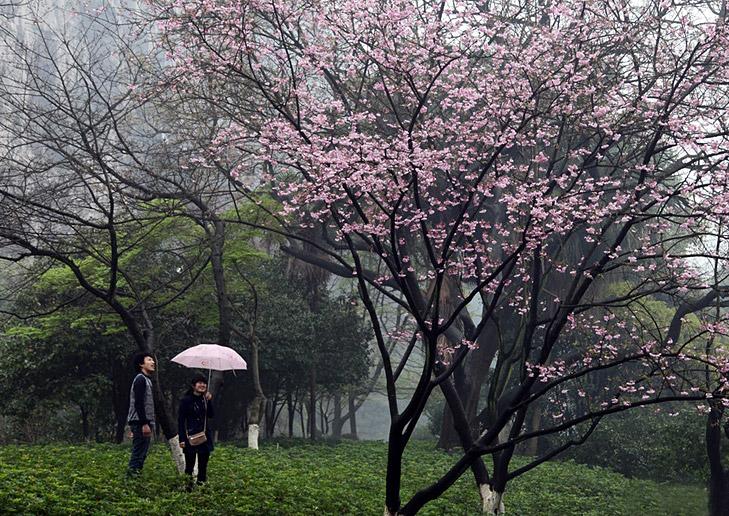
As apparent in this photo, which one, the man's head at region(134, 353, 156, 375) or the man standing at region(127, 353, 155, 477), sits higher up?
the man's head at region(134, 353, 156, 375)

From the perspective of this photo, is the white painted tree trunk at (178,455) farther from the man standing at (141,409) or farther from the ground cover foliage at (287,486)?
the man standing at (141,409)

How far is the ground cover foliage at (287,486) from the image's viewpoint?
29.9 ft

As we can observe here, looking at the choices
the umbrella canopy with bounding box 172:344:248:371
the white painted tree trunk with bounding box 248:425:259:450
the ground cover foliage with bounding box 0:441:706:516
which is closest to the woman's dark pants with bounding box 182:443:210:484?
the ground cover foliage with bounding box 0:441:706:516

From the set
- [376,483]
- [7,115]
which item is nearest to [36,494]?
[7,115]

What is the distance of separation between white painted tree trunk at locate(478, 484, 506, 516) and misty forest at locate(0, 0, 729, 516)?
0.17ft

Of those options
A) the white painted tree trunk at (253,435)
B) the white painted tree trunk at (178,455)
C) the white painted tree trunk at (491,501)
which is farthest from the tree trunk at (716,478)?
the white painted tree trunk at (253,435)

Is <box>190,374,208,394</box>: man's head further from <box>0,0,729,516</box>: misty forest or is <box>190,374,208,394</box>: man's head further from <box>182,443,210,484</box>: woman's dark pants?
<box>182,443,210,484</box>: woman's dark pants

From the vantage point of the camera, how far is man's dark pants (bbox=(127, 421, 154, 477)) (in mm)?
10523

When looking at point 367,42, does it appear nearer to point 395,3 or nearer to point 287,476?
point 395,3

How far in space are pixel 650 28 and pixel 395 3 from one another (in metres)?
3.61

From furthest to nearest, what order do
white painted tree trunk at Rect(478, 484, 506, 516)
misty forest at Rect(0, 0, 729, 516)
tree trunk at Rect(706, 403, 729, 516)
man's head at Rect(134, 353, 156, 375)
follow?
1. tree trunk at Rect(706, 403, 729, 516)
2. white painted tree trunk at Rect(478, 484, 506, 516)
3. man's head at Rect(134, 353, 156, 375)
4. misty forest at Rect(0, 0, 729, 516)

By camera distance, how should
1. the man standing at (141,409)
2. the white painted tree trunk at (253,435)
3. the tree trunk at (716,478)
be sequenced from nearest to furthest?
the man standing at (141,409) < the tree trunk at (716,478) < the white painted tree trunk at (253,435)

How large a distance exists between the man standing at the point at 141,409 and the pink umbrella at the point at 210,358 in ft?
4.24

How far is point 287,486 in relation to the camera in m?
12.0
